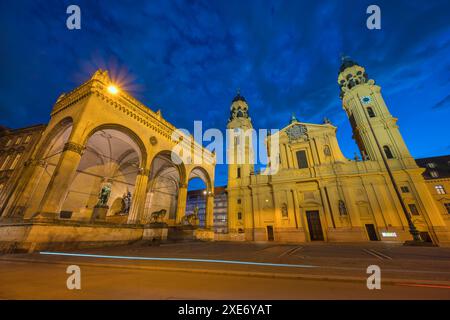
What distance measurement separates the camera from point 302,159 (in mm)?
23469

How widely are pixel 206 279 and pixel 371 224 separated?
74.4ft

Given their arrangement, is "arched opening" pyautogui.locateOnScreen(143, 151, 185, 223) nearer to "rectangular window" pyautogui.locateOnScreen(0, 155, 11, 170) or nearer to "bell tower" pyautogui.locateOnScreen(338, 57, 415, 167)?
"rectangular window" pyautogui.locateOnScreen(0, 155, 11, 170)

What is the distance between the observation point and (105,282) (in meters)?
2.38

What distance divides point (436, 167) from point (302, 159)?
22146 mm

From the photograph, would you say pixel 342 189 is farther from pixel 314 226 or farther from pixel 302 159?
pixel 302 159

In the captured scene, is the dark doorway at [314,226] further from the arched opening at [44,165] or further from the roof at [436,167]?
the arched opening at [44,165]

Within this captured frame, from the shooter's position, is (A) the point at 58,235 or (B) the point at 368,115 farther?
(B) the point at 368,115

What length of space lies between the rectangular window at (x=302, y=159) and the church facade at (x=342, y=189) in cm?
13

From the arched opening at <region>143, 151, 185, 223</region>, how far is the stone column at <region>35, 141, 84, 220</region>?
7.63 metres

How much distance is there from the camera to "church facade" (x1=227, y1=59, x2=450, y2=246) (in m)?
17.3

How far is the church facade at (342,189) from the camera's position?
17328 mm

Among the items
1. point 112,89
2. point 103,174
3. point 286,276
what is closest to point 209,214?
point 103,174

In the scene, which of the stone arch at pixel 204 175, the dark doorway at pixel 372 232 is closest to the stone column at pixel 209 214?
the stone arch at pixel 204 175

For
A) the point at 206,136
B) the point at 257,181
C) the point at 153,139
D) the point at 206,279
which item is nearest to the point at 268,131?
the point at 257,181
